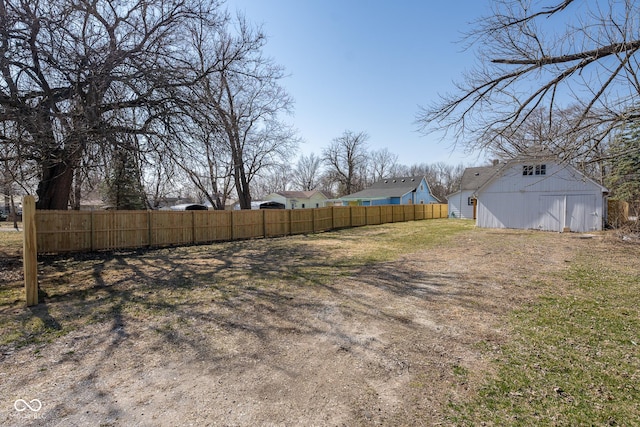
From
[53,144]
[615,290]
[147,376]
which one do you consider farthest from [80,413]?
[615,290]

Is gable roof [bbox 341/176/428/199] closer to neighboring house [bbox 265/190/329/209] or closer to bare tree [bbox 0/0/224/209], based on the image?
neighboring house [bbox 265/190/329/209]

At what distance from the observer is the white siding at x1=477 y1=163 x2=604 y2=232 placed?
1500 centimetres

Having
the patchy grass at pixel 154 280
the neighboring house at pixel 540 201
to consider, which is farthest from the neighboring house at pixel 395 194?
the patchy grass at pixel 154 280

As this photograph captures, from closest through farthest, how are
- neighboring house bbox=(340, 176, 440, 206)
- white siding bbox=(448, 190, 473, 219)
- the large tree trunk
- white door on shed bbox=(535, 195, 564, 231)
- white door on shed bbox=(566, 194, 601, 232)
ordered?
1. the large tree trunk
2. white door on shed bbox=(566, 194, 601, 232)
3. white door on shed bbox=(535, 195, 564, 231)
4. white siding bbox=(448, 190, 473, 219)
5. neighboring house bbox=(340, 176, 440, 206)

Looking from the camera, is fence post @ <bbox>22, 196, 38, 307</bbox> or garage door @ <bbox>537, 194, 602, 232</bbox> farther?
garage door @ <bbox>537, 194, 602, 232</bbox>

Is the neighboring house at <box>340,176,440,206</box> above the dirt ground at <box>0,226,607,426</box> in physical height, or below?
above

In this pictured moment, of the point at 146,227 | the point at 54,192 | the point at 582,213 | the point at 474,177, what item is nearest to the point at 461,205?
the point at 474,177

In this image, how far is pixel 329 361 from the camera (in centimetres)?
320

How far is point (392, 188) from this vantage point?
3659 cm

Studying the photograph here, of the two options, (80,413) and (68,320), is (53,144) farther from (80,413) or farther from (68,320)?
(80,413)

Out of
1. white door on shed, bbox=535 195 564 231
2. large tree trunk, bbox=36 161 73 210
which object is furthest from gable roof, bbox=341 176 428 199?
large tree trunk, bbox=36 161 73 210

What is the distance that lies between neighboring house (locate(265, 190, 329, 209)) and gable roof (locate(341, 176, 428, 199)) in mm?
7858

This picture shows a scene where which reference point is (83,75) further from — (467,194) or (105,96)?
(467,194)

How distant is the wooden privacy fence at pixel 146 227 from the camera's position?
961 cm
